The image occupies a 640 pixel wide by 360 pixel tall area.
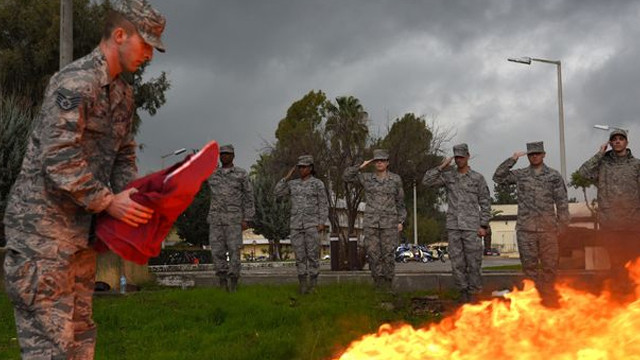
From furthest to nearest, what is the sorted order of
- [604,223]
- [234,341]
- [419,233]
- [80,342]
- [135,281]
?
[419,233]
[135,281]
[604,223]
[234,341]
[80,342]

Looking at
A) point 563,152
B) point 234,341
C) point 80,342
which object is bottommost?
point 234,341

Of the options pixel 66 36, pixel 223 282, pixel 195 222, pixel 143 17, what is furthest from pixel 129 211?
pixel 195 222

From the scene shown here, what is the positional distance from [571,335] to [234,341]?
4160 mm

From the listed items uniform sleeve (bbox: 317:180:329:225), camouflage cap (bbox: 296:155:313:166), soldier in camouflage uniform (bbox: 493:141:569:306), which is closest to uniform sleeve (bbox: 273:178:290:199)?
camouflage cap (bbox: 296:155:313:166)

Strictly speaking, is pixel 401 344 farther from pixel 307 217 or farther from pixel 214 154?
pixel 307 217

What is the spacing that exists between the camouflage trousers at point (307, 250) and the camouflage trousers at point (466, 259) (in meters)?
2.42

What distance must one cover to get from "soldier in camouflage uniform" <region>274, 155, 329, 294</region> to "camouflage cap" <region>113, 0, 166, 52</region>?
8.71 meters

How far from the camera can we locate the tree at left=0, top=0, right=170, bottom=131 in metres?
33.0

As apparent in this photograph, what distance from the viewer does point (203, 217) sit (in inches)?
2127

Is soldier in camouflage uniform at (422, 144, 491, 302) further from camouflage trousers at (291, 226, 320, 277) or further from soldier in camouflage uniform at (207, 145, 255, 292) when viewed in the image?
soldier in camouflage uniform at (207, 145, 255, 292)

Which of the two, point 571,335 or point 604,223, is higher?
point 604,223

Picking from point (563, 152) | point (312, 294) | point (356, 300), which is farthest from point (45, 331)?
point (563, 152)

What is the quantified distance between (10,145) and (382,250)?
13.7m

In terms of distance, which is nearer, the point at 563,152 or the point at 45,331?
the point at 45,331
